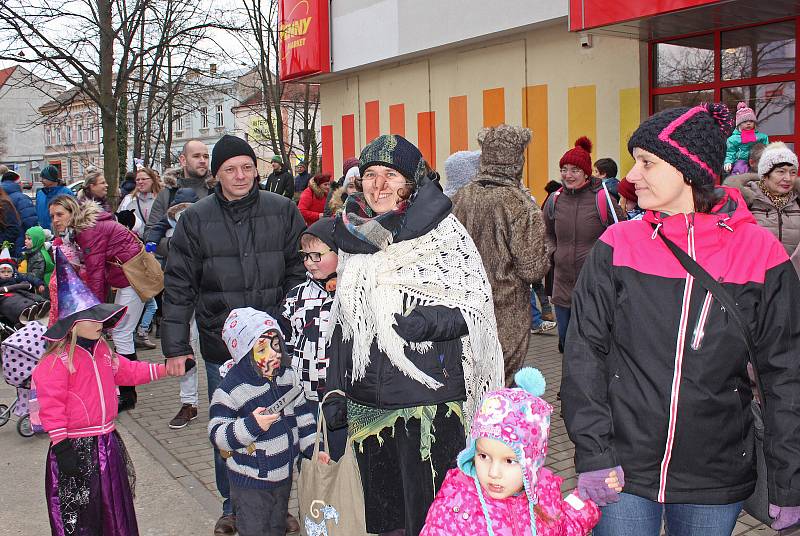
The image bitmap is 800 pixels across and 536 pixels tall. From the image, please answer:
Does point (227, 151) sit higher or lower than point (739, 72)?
lower

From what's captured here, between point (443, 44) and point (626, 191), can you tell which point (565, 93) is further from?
point (626, 191)

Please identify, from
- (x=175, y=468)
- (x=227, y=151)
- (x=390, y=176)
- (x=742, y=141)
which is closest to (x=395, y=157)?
(x=390, y=176)

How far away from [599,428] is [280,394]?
6.02 feet

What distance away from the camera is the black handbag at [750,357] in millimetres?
2432

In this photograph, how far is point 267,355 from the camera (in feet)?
12.5

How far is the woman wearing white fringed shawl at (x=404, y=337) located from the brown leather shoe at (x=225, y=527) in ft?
4.92

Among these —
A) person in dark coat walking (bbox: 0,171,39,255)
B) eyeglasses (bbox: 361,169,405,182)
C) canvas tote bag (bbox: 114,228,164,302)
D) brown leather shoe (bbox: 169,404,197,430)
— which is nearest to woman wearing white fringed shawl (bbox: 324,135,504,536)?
eyeglasses (bbox: 361,169,405,182)

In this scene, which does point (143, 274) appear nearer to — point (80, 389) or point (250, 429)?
point (80, 389)

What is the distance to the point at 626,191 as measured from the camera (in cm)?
461

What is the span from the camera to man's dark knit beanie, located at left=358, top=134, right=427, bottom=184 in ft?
10.7

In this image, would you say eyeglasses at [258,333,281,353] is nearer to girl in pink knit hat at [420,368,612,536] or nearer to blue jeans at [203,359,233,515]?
blue jeans at [203,359,233,515]

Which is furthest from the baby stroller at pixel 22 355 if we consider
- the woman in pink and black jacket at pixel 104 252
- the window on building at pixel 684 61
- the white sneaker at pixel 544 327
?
the window on building at pixel 684 61

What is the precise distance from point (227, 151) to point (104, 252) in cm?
335

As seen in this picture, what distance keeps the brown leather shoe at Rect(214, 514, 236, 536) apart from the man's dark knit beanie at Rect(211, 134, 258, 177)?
77.4 inches
